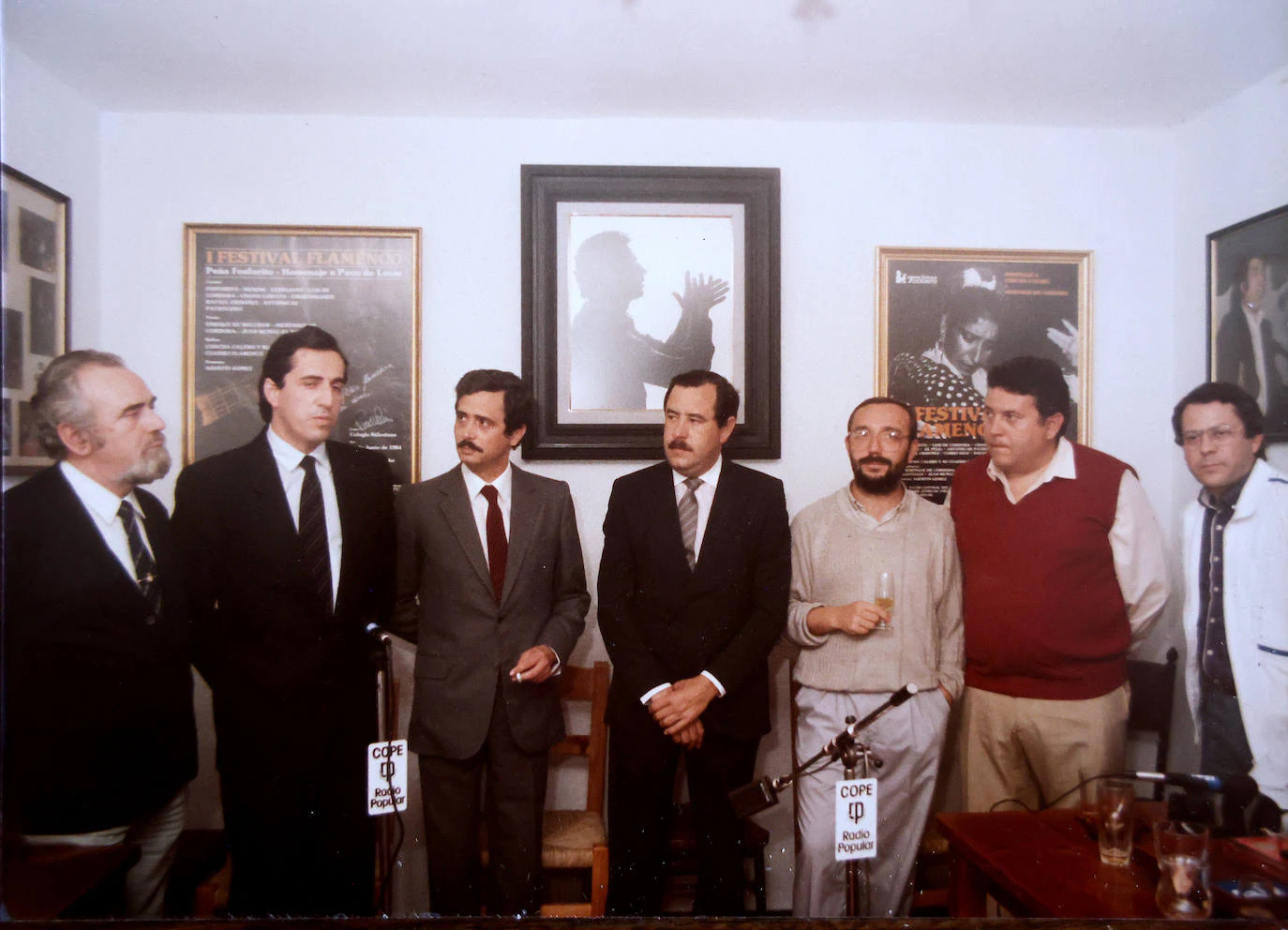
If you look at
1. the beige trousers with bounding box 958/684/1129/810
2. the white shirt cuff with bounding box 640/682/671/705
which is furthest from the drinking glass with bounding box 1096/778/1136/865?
the white shirt cuff with bounding box 640/682/671/705

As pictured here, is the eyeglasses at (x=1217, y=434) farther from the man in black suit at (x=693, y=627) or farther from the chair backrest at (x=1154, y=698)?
the man in black suit at (x=693, y=627)

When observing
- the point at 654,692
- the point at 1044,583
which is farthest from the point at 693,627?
the point at 1044,583

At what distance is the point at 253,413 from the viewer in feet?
3.75

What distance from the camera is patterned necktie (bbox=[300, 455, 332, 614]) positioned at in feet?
3.78

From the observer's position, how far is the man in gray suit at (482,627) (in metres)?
1.21

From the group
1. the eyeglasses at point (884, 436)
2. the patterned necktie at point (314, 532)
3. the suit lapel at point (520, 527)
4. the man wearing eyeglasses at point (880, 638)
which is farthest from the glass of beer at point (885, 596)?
the patterned necktie at point (314, 532)

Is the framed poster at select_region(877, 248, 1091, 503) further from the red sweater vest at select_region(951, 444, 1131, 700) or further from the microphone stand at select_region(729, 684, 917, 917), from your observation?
the microphone stand at select_region(729, 684, 917, 917)

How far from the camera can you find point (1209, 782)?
46.5 inches

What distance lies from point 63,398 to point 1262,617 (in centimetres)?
195

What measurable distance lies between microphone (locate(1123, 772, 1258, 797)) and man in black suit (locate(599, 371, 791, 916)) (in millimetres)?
641

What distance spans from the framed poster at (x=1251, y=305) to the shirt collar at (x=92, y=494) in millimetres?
1793

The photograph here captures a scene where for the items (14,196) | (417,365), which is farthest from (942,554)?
(14,196)

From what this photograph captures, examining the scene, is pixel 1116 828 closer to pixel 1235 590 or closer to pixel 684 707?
pixel 1235 590

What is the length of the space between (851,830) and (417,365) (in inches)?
41.7
